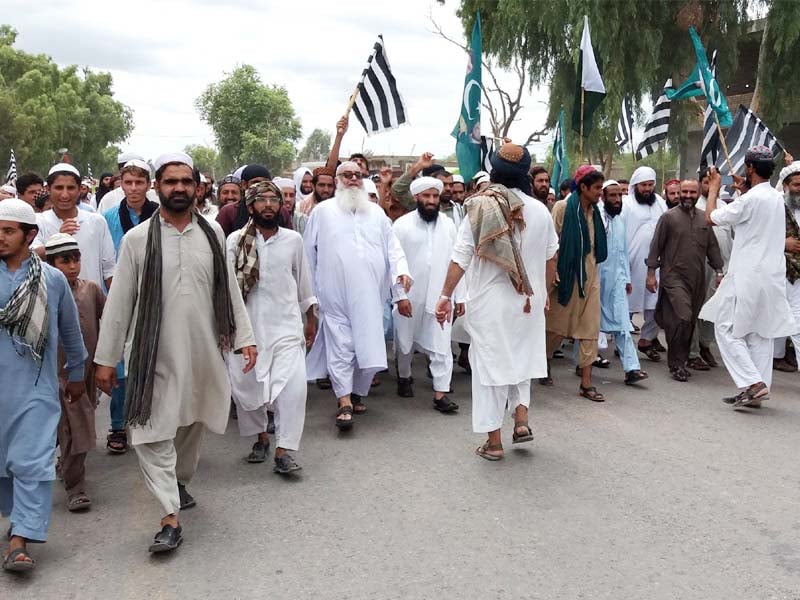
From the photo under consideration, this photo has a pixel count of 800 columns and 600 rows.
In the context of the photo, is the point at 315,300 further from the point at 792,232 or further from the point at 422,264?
the point at 792,232

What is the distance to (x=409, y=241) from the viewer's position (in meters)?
7.18

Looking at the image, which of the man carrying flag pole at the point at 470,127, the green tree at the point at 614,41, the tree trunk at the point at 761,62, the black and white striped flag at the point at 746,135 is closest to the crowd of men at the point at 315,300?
the man carrying flag pole at the point at 470,127

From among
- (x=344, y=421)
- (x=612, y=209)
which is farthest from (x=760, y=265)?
(x=344, y=421)

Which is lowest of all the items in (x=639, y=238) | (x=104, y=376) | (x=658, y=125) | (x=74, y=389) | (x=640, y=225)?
(x=74, y=389)

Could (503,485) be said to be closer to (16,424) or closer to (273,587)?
(273,587)

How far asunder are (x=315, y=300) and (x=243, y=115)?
6342cm

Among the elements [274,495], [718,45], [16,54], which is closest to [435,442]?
[274,495]

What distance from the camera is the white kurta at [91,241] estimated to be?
5590 mm

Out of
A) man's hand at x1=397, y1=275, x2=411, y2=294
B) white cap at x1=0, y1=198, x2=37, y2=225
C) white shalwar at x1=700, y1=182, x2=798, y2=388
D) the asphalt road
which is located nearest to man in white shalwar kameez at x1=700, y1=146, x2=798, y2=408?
white shalwar at x1=700, y1=182, x2=798, y2=388

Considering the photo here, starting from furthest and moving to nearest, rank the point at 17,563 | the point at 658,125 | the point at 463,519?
the point at 658,125
the point at 463,519
the point at 17,563

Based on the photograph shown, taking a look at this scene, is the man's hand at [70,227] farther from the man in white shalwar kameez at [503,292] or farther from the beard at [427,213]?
the beard at [427,213]

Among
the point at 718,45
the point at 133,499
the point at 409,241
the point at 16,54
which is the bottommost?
the point at 133,499

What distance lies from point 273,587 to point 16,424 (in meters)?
1.39

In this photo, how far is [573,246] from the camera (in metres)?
6.80
